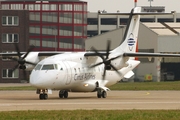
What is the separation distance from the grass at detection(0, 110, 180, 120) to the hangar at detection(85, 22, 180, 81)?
6038 centimetres

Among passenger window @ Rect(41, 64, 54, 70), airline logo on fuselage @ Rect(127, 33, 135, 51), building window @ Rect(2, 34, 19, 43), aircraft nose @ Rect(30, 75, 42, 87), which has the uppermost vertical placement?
building window @ Rect(2, 34, 19, 43)

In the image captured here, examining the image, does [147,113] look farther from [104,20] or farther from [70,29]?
[104,20]

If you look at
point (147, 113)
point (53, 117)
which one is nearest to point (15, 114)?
point (53, 117)

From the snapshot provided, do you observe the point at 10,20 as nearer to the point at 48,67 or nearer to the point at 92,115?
the point at 48,67

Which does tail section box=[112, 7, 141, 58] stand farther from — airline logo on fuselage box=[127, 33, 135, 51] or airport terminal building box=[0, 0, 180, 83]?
airport terminal building box=[0, 0, 180, 83]

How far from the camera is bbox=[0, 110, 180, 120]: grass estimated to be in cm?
2709

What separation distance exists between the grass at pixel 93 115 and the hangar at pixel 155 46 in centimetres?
6038

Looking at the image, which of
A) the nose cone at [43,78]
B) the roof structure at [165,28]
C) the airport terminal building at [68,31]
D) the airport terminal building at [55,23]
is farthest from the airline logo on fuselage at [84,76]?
the airport terminal building at [55,23]

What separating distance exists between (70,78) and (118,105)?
826cm

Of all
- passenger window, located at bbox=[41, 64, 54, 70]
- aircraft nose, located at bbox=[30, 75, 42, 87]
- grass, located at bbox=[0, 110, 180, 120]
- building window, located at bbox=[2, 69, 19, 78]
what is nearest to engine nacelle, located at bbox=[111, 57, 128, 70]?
passenger window, located at bbox=[41, 64, 54, 70]

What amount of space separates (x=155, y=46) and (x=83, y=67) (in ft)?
159

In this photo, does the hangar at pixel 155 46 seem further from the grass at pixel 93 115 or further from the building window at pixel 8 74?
the grass at pixel 93 115

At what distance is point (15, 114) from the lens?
2873 cm

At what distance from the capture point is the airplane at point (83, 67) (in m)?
41.2
